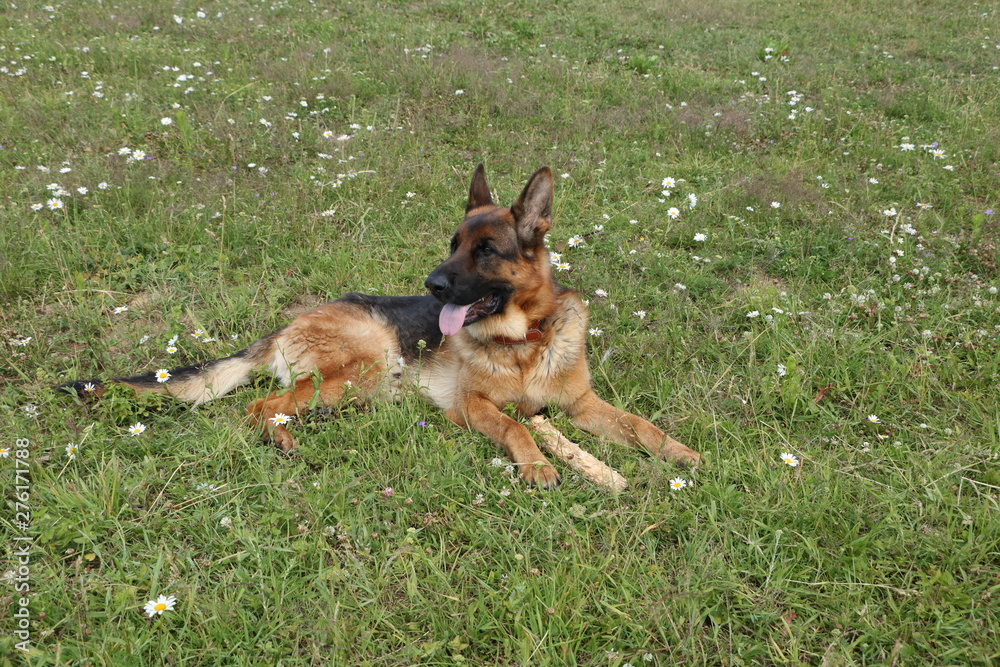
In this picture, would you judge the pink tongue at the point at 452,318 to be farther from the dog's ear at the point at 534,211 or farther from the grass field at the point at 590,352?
the dog's ear at the point at 534,211

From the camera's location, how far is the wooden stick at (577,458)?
2982 millimetres

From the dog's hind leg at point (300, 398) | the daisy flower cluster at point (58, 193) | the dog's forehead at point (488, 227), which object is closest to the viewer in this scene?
the dog's hind leg at point (300, 398)

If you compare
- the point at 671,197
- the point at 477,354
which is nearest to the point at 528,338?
the point at 477,354

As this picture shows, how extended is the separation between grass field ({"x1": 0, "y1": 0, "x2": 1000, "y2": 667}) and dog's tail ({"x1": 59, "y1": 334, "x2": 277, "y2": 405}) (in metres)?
0.11

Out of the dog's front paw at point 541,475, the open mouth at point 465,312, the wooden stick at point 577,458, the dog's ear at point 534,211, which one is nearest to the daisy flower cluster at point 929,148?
the dog's ear at point 534,211

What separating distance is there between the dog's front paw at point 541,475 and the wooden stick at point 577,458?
0.44 ft

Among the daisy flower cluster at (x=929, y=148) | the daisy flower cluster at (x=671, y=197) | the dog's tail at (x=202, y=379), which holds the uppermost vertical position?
the daisy flower cluster at (x=929, y=148)

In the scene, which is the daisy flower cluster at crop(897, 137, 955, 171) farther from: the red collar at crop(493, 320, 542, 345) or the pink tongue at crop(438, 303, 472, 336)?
the pink tongue at crop(438, 303, 472, 336)

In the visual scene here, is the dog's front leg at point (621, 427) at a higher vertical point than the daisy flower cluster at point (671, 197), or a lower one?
lower

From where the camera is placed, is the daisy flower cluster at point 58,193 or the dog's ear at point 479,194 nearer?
the dog's ear at point 479,194

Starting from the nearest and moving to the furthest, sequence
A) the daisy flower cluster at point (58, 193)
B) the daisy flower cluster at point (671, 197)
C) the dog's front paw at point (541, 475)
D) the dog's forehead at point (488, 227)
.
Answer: the dog's front paw at point (541, 475), the dog's forehead at point (488, 227), the daisy flower cluster at point (58, 193), the daisy flower cluster at point (671, 197)

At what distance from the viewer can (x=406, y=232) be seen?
212 inches

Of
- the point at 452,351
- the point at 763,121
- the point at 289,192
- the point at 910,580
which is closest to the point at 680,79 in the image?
the point at 763,121

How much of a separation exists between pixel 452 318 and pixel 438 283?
0.82ft
